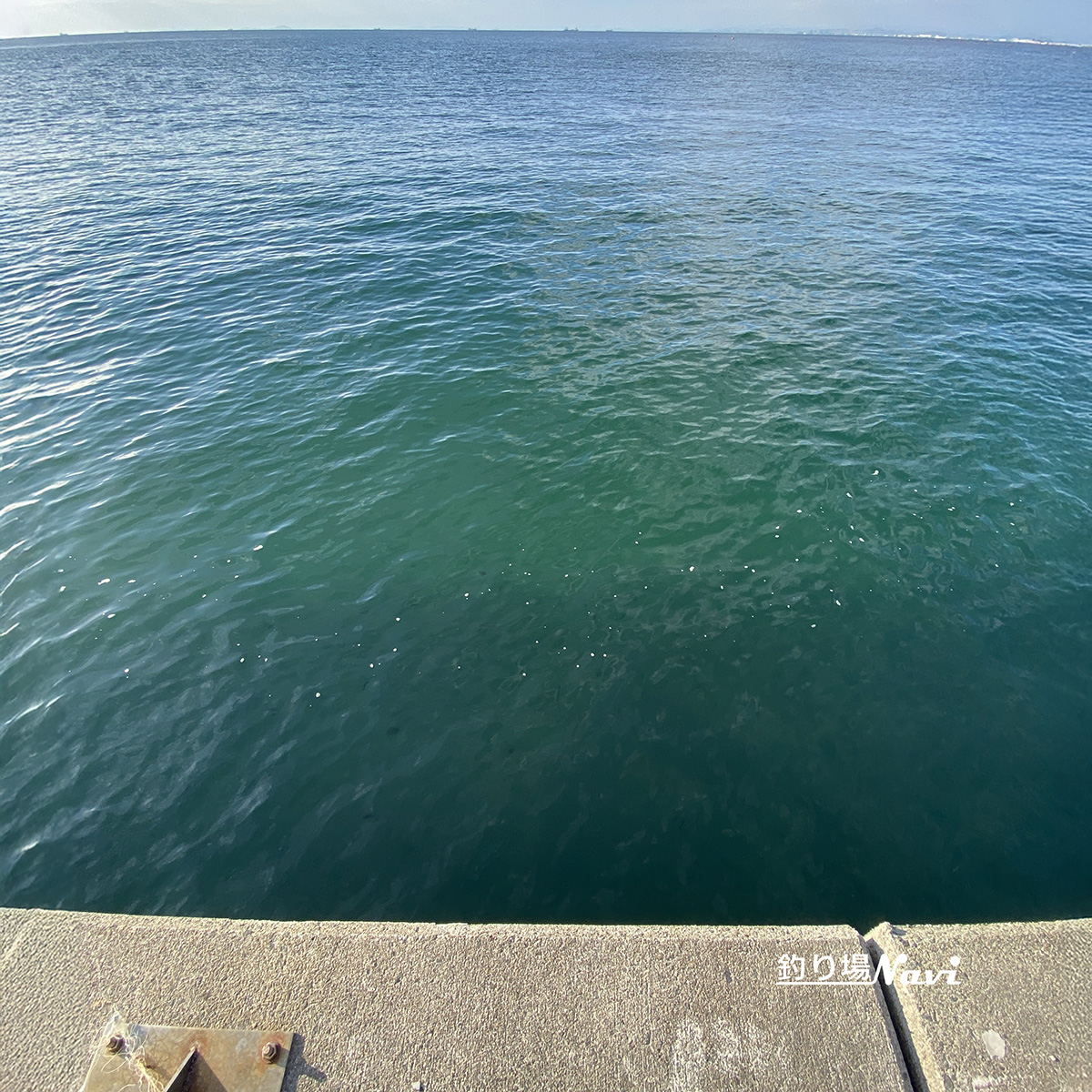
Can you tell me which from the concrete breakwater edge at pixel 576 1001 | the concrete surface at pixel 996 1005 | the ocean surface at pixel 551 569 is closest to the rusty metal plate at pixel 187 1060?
the concrete breakwater edge at pixel 576 1001

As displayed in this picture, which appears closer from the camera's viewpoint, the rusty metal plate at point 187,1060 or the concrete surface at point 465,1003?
the rusty metal plate at point 187,1060

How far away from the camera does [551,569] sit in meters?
12.4

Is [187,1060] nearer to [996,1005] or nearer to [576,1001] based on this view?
[576,1001]

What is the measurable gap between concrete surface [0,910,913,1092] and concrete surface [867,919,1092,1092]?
0.20m

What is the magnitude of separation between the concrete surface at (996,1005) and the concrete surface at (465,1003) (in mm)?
199

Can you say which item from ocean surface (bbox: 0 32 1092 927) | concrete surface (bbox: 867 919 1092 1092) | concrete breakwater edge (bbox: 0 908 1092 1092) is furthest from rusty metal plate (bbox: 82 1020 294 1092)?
concrete surface (bbox: 867 919 1092 1092)

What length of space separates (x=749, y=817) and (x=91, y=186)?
4565cm

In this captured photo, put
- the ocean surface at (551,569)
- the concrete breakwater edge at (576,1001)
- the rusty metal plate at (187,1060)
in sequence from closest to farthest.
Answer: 1. the rusty metal plate at (187,1060)
2. the concrete breakwater edge at (576,1001)
3. the ocean surface at (551,569)

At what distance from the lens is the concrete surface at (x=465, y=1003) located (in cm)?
548

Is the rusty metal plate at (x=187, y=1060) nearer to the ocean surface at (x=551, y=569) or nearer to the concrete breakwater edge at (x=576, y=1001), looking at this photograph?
the concrete breakwater edge at (x=576, y=1001)

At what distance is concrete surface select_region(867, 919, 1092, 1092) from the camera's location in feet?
17.6

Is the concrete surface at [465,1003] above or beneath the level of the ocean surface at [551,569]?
above

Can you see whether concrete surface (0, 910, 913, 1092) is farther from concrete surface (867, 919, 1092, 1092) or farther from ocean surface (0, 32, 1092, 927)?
ocean surface (0, 32, 1092, 927)

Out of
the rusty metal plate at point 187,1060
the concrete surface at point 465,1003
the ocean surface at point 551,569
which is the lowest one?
the ocean surface at point 551,569
